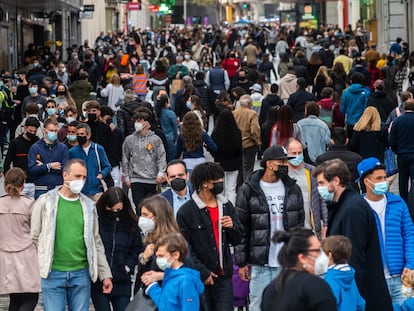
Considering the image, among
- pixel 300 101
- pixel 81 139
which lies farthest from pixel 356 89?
pixel 81 139

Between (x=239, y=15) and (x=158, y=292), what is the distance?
7481 inches

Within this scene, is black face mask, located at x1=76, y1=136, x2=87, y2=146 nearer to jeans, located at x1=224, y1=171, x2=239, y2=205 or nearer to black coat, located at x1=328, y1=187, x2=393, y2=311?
jeans, located at x1=224, y1=171, x2=239, y2=205

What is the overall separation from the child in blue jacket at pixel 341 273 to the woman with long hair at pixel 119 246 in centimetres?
248

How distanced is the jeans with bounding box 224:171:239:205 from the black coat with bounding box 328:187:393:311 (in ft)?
27.0

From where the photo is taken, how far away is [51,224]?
9.66 meters

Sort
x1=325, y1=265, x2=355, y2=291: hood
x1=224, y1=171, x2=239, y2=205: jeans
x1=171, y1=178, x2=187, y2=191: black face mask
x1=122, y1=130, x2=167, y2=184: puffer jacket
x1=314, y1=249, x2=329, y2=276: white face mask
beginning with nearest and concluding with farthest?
x1=314, y1=249, x2=329, y2=276: white face mask < x1=325, y1=265, x2=355, y2=291: hood < x1=171, y1=178, x2=187, y2=191: black face mask < x1=122, y1=130, x2=167, y2=184: puffer jacket < x1=224, y1=171, x2=239, y2=205: jeans

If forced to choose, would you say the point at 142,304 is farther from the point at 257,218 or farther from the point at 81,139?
the point at 81,139

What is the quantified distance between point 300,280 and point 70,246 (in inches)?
136

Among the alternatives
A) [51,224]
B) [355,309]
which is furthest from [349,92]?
[355,309]

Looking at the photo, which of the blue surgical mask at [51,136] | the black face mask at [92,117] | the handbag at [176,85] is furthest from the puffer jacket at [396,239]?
the handbag at [176,85]

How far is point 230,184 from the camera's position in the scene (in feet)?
56.7

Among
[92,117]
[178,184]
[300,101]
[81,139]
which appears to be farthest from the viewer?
[300,101]

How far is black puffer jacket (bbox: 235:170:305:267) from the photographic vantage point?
395 inches

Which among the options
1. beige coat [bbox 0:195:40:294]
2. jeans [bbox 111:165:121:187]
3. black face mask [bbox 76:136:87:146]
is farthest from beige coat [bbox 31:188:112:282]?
jeans [bbox 111:165:121:187]
